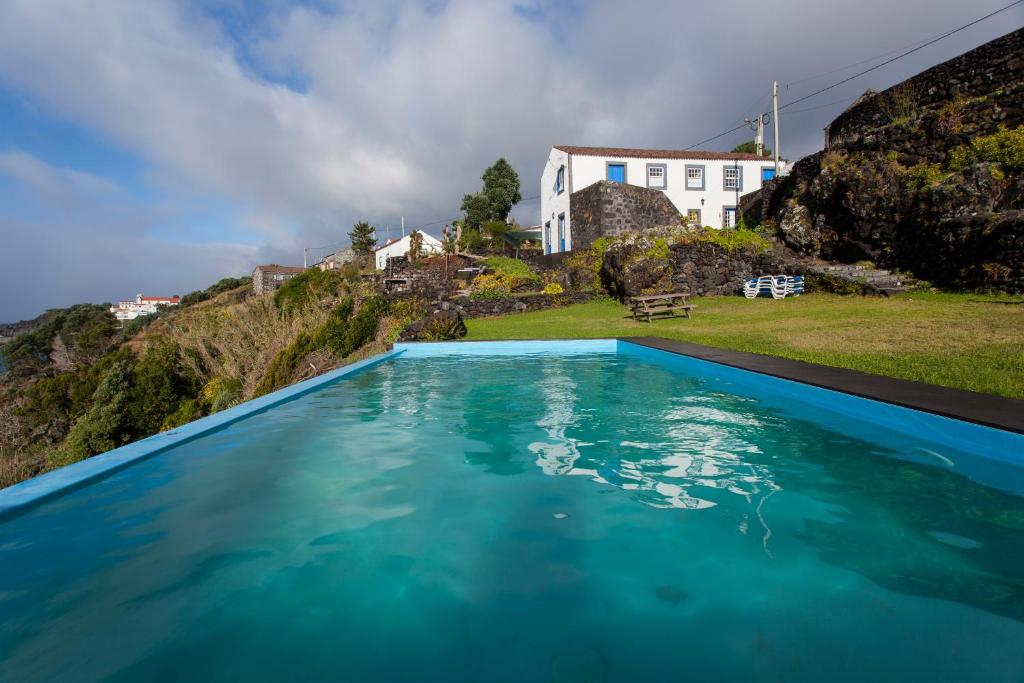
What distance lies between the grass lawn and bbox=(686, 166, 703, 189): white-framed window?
13.4 meters

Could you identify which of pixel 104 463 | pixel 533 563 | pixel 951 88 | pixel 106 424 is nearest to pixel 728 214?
pixel 951 88

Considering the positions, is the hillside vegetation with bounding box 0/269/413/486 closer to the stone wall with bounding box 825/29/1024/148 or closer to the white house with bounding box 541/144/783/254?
the white house with bounding box 541/144/783/254

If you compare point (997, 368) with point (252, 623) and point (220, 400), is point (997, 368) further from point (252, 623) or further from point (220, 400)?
point (220, 400)

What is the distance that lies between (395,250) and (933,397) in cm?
4682

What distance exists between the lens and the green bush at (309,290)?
22.5 meters

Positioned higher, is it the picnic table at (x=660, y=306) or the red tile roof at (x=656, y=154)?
the red tile roof at (x=656, y=154)

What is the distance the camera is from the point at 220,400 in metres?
14.4

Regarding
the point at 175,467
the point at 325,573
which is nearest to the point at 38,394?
the point at 175,467

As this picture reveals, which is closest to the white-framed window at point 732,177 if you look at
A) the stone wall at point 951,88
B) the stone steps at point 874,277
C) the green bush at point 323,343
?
the stone wall at point 951,88

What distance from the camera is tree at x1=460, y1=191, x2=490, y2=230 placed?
43.8 m

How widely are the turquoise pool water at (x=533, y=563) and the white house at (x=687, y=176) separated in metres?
25.1

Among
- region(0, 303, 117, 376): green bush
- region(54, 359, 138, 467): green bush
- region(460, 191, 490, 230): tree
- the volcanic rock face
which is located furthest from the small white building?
the volcanic rock face

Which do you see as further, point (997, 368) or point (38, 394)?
point (38, 394)

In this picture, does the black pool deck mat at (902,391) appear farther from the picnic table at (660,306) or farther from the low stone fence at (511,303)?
the low stone fence at (511,303)
